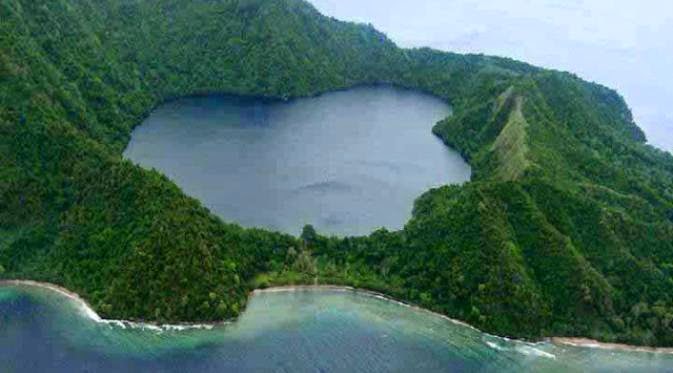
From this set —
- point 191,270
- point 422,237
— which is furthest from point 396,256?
point 191,270

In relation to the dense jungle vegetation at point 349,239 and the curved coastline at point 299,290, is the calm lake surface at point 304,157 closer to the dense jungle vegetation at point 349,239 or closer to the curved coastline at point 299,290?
the dense jungle vegetation at point 349,239

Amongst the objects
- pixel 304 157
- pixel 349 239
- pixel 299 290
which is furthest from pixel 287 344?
pixel 304 157

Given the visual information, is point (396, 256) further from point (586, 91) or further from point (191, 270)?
point (586, 91)

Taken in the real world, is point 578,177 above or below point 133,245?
above

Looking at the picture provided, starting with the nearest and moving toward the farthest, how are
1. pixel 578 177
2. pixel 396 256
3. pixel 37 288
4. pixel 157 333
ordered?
1. pixel 157 333
2. pixel 37 288
3. pixel 396 256
4. pixel 578 177

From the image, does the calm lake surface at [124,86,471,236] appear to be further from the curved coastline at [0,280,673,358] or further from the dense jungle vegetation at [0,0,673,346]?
the curved coastline at [0,280,673,358]

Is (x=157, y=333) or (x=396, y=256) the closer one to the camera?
(x=157, y=333)

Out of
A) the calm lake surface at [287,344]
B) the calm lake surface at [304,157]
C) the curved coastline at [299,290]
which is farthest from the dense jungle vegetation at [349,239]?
the calm lake surface at [304,157]
